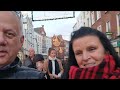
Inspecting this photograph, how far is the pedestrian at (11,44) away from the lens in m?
2.16

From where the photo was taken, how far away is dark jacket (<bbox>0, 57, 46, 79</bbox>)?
207 cm

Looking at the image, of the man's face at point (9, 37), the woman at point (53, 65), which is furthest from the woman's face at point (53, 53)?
the man's face at point (9, 37)

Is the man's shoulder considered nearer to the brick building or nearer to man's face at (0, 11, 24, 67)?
man's face at (0, 11, 24, 67)

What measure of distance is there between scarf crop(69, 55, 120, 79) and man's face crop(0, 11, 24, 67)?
0.61m

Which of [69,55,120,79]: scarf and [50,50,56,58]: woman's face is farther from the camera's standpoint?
[50,50,56,58]: woman's face

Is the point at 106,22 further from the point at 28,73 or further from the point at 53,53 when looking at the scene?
the point at 28,73

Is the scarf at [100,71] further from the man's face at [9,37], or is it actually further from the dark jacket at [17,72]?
the man's face at [9,37]

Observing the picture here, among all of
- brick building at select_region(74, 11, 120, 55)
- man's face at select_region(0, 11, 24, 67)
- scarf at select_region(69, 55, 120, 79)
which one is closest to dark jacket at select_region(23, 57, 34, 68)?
man's face at select_region(0, 11, 24, 67)

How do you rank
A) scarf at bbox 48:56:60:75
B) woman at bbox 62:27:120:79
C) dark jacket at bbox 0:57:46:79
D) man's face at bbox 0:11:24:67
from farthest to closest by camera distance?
1. scarf at bbox 48:56:60:75
2. woman at bbox 62:27:120:79
3. man's face at bbox 0:11:24:67
4. dark jacket at bbox 0:57:46:79

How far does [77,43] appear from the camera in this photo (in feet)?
7.71
